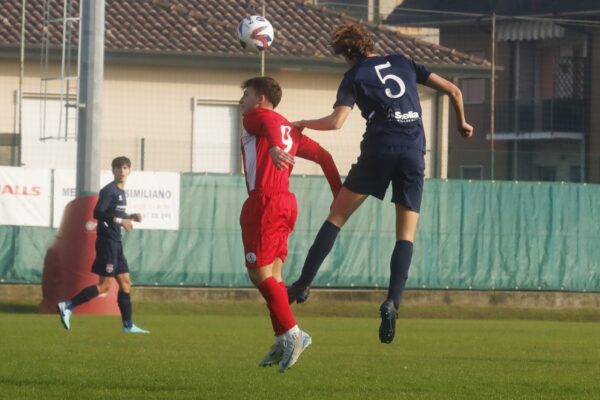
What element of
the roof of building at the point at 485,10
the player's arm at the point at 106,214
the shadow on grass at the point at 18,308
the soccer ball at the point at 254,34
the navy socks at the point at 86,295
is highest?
the roof of building at the point at 485,10

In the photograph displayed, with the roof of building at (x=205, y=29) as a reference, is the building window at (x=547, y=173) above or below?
below

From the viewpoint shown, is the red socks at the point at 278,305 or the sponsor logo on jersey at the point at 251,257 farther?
the sponsor logo on jersey at the point at 251,257

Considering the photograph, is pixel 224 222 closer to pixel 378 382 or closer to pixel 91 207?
pixel 91 207

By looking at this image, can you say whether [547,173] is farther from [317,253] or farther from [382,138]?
[382,138]

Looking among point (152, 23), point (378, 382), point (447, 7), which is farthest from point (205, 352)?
point (447, 7)

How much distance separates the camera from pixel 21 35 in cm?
3133

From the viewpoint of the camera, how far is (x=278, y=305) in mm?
10828

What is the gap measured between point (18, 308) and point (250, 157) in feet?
50.3

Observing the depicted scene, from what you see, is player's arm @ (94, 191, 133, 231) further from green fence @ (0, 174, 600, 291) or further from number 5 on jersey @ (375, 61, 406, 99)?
→ number 5 on jersey @ (375, 61, 406, 99)

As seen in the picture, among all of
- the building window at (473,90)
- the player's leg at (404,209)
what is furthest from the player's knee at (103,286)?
the building window at (473,90)

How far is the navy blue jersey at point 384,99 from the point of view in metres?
10.6

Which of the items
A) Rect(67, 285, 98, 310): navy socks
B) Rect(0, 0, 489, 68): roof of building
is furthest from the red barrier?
Rect(0, 0, 489, 68): roof of building

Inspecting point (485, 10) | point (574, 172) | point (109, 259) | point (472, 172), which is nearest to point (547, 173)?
point (574, 172)

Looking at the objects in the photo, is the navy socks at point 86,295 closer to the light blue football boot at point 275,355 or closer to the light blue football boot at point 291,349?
the light blue football boot at point 275,355
